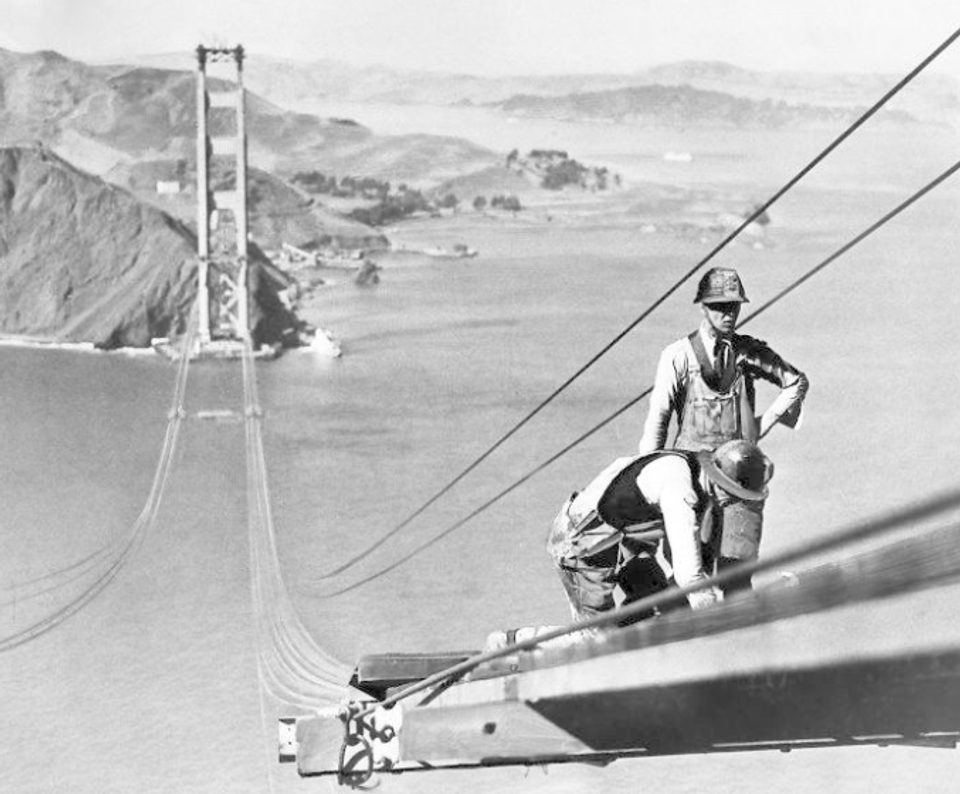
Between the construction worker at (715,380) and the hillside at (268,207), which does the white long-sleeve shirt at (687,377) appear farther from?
the hillside at (268,207)

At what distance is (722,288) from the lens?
4.34 metres

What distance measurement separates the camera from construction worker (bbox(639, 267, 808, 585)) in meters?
4.38

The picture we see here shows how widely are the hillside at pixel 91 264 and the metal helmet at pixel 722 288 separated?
6.66m

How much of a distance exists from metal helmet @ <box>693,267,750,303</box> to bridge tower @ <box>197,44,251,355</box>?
6613 mm

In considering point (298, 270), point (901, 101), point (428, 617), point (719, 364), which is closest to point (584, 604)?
point (719, 364)

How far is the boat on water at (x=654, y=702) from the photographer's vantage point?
10.2 ft

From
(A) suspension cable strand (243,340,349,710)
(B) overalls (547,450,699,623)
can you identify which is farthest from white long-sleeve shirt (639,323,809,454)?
(A) suspension cable strand (243,340,349,710)

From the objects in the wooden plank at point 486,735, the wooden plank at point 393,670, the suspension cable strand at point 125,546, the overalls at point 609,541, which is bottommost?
the wooden plank at point 486,735

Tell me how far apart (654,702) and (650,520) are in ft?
1.90

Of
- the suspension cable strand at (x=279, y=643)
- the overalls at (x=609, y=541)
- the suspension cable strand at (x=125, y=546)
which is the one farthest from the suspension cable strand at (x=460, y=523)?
the overalls at (x=609, y=541)

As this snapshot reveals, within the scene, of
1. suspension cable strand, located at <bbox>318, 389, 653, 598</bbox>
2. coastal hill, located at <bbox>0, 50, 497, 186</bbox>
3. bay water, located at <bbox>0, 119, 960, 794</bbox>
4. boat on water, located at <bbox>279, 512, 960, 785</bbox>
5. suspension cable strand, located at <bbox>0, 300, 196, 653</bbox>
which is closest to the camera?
boat on water, located at <bbox>279, 512, 960, 785</bbox>

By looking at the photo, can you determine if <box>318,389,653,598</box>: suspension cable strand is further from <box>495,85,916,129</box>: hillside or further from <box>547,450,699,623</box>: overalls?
<box>547,450,699,623</box>: overalls

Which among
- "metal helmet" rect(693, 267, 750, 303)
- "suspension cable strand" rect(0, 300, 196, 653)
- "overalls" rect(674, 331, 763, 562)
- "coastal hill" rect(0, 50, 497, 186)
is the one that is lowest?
"overalls" rect(674, 331, 763, 562)

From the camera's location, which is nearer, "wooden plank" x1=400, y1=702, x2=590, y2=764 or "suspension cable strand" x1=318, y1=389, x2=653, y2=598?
"wooden plank" x1=400, y1=702, x2=590, y2=764
